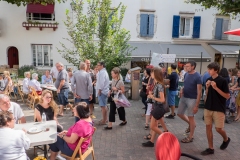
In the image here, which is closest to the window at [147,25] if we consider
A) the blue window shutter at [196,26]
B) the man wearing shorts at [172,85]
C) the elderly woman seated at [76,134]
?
the blue window shutter at [196,26]

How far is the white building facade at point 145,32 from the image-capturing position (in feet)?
48.8

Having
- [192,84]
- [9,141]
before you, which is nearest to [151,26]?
Result: [192,84]

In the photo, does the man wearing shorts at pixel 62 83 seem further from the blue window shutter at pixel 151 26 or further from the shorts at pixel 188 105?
the blue window shutter at pixel 151 26

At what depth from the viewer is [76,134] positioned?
10.1 ft

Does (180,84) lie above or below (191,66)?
below

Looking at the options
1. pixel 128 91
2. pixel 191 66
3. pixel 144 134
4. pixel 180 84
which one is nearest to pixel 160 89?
pixel 191 66

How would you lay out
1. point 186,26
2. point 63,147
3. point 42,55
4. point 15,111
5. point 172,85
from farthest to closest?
point 186,26, point 42,55, point 172,85, point 15,111, point 63,147

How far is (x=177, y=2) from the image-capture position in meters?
15.8

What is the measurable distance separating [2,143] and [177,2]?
15765mm

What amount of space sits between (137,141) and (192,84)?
5.67ft

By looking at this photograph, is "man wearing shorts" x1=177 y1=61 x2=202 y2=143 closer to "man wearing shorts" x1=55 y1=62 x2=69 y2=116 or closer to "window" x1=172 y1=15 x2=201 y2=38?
"man wearing shorts" x1=55 y1=62 x2=69 y2=116

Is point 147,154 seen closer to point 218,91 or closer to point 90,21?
point 218,91

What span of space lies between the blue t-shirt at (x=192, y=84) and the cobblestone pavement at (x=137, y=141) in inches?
42.8

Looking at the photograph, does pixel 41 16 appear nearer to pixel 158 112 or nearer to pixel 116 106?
pixel 116 106
